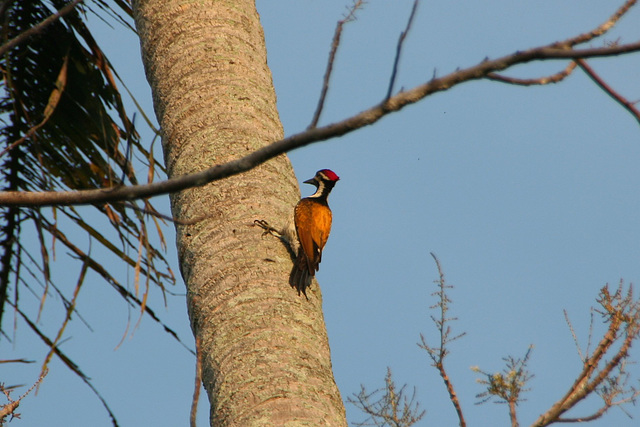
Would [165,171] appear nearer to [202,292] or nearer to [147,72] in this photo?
[147,72]

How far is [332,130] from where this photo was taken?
5.31ft

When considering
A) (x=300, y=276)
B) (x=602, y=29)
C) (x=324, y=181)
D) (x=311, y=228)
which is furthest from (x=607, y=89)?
(x=324, y=181)

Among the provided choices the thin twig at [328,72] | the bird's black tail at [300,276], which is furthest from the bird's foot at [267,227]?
the thin twig at [328,72]

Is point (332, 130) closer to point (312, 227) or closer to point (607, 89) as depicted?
point (607, 89)

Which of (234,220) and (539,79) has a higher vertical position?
(234,220)

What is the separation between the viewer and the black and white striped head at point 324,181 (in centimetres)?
632

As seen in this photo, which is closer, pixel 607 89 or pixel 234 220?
pixel 607 89

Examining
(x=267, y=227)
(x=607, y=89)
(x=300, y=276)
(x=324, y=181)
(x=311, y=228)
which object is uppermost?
(x=324, y=181)

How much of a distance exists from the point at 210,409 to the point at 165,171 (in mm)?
1407

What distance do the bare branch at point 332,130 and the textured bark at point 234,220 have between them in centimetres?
116

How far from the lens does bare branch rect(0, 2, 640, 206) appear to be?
1.54 meters

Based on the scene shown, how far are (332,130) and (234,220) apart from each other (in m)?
1.81

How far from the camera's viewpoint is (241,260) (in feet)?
10.6

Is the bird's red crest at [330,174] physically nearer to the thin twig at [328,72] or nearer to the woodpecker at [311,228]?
the woodpecker at [311,228]
